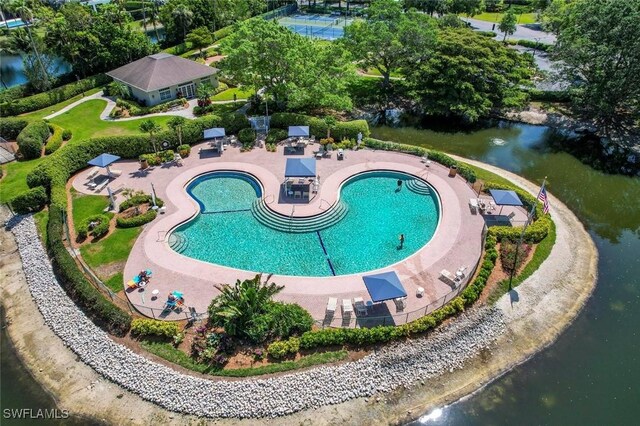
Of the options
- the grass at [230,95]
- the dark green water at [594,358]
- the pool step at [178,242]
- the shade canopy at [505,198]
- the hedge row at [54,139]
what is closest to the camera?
the dark green water at [594,358]

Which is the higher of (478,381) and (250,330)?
(250,330)

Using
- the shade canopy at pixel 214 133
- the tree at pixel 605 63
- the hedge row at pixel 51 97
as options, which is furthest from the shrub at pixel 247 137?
the tree at pixel 605 63

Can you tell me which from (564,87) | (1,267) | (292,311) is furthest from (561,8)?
(1,267)

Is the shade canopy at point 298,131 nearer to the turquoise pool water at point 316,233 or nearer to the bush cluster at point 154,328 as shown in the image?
the turquoise pool water at point 316,233

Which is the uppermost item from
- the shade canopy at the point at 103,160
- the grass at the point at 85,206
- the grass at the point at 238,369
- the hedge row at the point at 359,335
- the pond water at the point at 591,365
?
the shade canopy at the point at 103,160

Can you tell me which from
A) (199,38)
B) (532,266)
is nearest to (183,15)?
(199,38)

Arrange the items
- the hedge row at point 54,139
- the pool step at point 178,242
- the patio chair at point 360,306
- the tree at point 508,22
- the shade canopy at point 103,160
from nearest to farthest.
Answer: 1. the patio chair at point 360,306
2. the pool step at point 178,242
3. the shade canopy at point 103,160
4. the hedge row at point 54,139
5. the tree at point 508,22

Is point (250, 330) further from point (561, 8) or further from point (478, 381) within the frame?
point (561, 8)

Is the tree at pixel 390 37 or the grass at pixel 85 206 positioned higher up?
the tree at pixel 390 37
